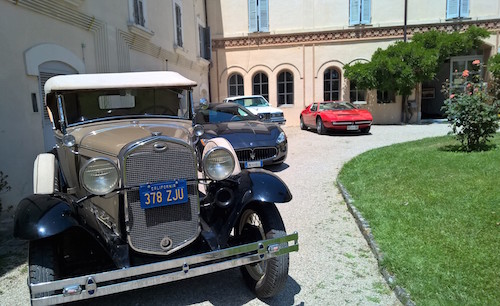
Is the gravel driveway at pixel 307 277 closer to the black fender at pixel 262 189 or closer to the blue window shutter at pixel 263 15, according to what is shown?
the black fender at pixel 262 189

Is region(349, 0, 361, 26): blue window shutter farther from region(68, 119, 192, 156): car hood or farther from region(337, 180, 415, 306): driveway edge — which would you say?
region(68, 119, 192, 156): car hood

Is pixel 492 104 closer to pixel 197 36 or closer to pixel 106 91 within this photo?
pixel 106 91

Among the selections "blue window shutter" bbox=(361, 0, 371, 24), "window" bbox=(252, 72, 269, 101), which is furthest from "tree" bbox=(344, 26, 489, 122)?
"window" bbox=(252, 72, 269, 101)

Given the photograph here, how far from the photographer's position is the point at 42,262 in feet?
8.93

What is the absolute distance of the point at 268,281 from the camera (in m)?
3.18

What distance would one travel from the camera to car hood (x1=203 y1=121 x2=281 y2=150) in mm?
7715

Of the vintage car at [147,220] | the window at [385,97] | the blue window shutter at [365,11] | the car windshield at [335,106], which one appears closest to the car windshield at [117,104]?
the vintage car at [147,220]

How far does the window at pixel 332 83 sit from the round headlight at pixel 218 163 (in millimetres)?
17555

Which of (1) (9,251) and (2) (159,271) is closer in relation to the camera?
(2) (159,271)

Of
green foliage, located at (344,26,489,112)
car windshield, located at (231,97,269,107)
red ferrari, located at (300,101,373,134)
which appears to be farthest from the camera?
green foliage, located at (344,26,489,112)

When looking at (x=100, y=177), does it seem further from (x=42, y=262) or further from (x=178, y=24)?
(x=178, y=24)

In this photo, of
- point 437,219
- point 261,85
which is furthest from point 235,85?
point 437,219

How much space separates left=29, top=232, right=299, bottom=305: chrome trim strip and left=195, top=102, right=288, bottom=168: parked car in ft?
14.7

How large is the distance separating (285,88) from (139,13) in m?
10.4
